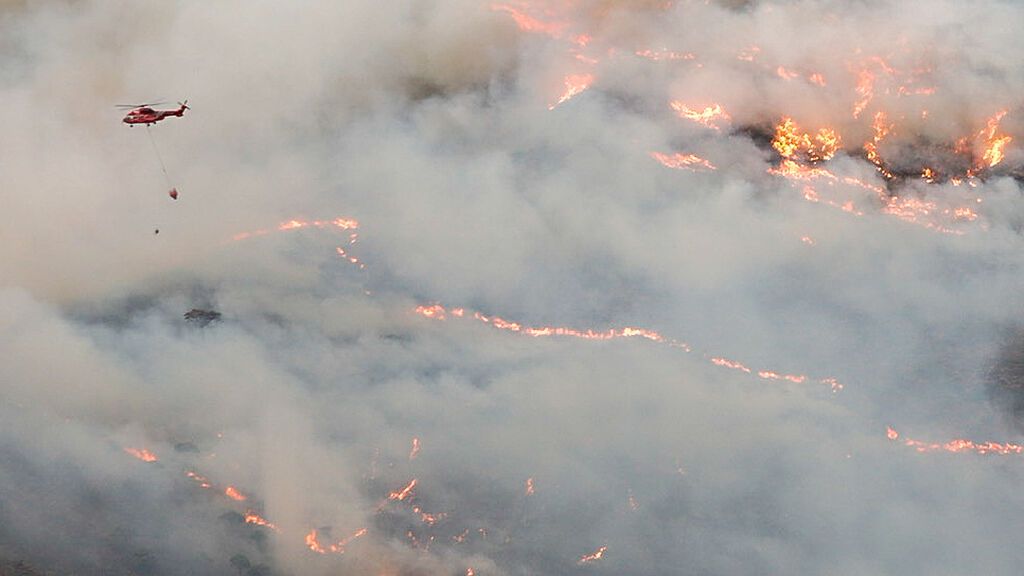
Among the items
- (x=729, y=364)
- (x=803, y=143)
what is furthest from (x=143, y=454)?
(x=803, y=143)

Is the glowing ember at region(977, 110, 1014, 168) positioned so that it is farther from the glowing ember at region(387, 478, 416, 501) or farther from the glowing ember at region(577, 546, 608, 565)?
the glowing ember at region(387, 478, 416, 501)

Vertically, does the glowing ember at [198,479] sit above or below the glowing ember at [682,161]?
below

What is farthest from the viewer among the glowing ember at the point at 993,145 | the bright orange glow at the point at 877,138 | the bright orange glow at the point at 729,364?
the glowing ember at the point at 993,145

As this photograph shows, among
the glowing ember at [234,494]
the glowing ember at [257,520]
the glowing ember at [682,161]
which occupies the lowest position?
the glowing ember at [257,520]

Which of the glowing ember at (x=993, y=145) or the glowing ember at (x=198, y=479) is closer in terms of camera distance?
the glowing ember at (x=198, y=479)

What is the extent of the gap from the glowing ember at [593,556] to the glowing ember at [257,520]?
16.0 metres

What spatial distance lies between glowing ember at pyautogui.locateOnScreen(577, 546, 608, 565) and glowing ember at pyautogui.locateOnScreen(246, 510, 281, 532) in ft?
52.6

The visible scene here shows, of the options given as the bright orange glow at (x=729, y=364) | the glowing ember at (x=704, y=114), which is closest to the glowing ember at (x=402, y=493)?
the bright orange glow at (x=729, y=364)

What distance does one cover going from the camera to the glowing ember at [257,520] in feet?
313

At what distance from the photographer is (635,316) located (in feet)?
352

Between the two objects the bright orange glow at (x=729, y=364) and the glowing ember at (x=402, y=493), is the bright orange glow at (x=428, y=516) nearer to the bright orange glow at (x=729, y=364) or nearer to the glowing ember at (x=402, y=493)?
the glowing ember at (x=402, y=493)

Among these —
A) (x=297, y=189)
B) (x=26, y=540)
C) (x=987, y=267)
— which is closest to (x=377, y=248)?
(x=297, y=189)

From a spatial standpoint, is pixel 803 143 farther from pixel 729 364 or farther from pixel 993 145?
pixel 729 364

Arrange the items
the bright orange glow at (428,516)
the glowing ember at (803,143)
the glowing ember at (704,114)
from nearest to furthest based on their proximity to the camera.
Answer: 1. the bright orange glow at (428,516)
2. the glowing ember at (803,143)
3. the glowing ember at (704,114)
